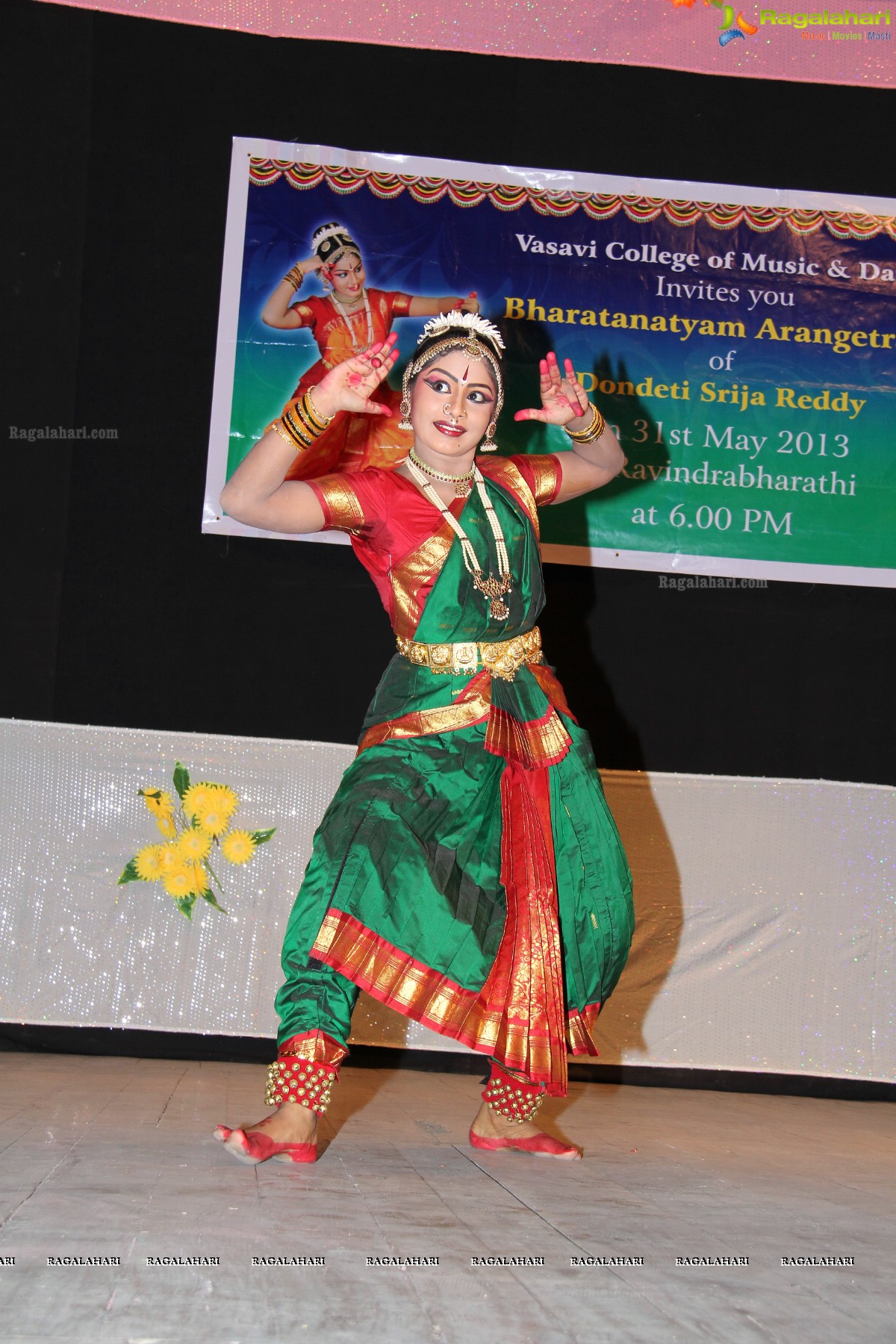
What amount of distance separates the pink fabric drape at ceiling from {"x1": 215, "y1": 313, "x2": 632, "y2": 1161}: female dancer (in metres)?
1.62

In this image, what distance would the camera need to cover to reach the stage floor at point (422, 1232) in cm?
128

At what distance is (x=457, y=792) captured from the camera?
2.34 meters

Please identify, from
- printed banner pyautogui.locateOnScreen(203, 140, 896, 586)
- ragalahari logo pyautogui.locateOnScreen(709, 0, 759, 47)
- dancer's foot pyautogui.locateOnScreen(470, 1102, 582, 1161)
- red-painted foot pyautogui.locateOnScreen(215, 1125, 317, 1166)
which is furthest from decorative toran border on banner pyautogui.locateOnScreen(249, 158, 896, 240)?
red-painted foot pyautogui.locateOnScreen(215, 1125, 317, 1166)

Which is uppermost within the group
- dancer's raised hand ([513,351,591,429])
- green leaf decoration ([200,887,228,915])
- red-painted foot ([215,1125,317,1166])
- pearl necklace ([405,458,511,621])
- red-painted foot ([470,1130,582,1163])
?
dancer's raised hand ([513,351,591,429])

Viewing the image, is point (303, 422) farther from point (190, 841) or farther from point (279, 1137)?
point (190, 841)

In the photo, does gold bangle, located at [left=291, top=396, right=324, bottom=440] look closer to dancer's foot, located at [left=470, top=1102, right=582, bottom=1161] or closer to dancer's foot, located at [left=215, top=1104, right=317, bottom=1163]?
dancer's foot, located at [left=215, top=1104, right=317, bottom=1163]

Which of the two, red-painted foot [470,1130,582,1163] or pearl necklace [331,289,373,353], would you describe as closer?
red-painted foot [470,1130,582,1163]

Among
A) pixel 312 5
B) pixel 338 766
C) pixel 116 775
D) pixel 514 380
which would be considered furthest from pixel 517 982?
pixel 312 5

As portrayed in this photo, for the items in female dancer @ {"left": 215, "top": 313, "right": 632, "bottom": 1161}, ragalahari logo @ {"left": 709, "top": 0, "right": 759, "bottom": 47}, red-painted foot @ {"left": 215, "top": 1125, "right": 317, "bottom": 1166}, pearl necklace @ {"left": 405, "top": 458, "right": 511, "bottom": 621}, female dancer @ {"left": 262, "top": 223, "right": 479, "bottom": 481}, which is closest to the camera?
red-painted foot @ {"left": 215, "top": 1125, "right": 317, "bottom": 1166}

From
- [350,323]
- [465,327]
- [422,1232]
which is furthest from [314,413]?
[350,323]

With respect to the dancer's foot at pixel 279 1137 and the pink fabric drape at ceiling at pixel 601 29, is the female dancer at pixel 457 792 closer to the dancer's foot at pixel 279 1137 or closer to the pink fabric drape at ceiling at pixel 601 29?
the dancer's foot at pixel 279 1137

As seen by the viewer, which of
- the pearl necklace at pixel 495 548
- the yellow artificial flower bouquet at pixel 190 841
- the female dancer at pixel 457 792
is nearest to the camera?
the female dancer at pixel 457 792

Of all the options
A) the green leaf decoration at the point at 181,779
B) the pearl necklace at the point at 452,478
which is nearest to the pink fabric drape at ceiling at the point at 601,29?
the pearl necklace at the point at 452,478

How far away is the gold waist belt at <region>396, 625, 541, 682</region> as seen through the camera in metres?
2.42
